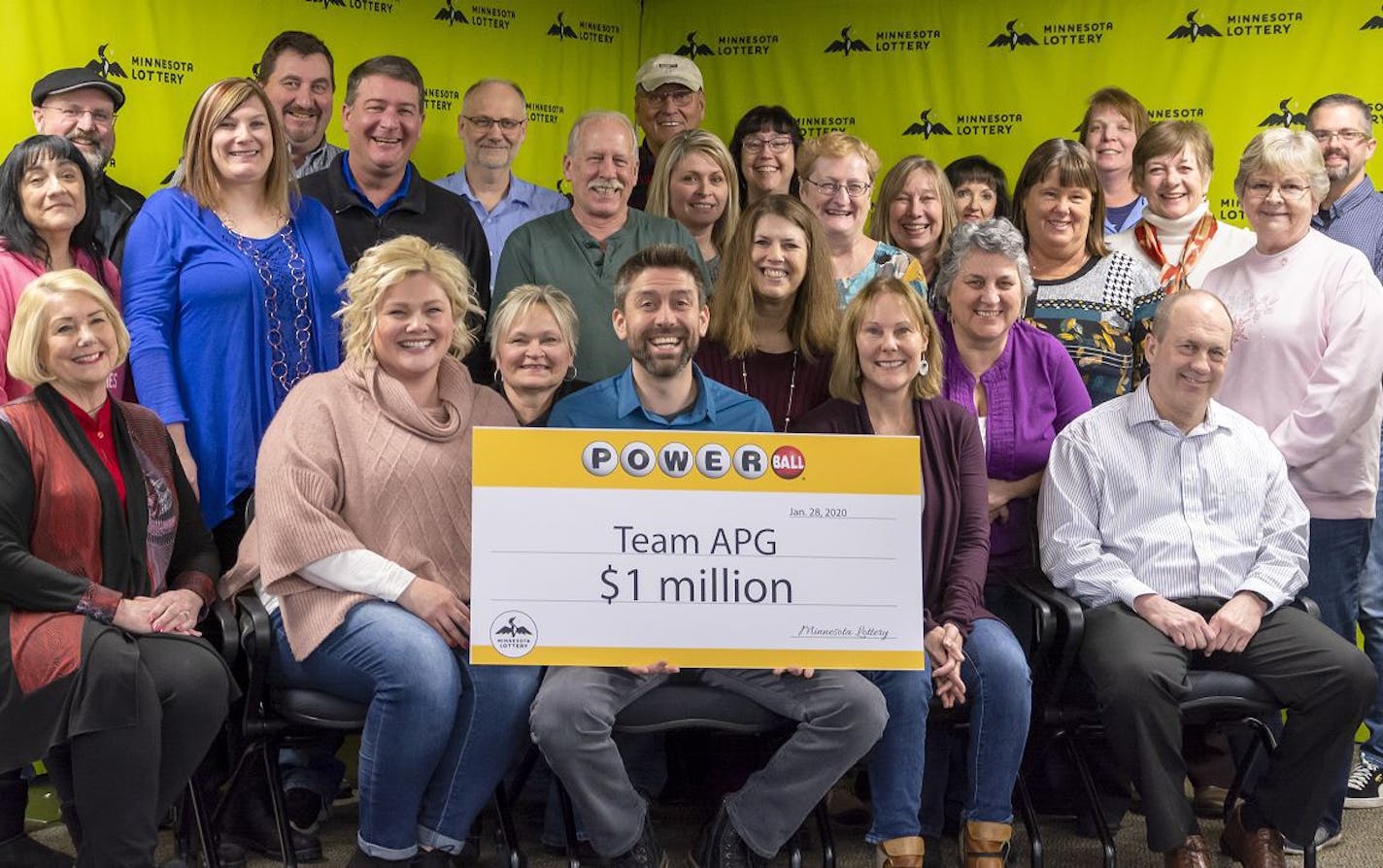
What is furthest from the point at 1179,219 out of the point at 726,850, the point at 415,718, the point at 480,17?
the point at 480,17

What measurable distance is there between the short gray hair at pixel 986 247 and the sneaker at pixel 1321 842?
5.47 feet

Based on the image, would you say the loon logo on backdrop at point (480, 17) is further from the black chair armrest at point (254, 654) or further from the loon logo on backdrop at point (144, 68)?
the black chair armrest at point (254, 654)

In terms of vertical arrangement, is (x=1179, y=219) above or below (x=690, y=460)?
above

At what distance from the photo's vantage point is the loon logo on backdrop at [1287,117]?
19.9ft

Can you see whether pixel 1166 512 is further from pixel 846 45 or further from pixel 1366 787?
pixel 846 45

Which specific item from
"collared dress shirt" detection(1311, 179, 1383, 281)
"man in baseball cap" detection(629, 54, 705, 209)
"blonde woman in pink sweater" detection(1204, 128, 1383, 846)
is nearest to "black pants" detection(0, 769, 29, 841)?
"man in baseball cap" detection(629, 54, 705, 209)

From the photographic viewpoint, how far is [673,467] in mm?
3539

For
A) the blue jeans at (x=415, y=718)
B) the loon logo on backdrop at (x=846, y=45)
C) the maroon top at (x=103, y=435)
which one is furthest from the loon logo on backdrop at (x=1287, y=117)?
the maroon top at (x=103, y=435)

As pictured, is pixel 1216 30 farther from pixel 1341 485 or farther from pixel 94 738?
Result: pixel 94 738

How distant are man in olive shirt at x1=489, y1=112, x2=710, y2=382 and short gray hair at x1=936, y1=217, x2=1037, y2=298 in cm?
74

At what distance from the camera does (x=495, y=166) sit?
211 inches

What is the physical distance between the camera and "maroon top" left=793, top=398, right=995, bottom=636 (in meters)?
3.83

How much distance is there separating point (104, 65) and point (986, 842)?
3852 mm

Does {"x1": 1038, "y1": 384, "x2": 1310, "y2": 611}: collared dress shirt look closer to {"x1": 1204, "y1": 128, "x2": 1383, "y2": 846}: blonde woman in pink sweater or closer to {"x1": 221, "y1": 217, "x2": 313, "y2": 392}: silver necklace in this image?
{"x1": 1204, "y1": 128, "x2": 1383, "y2": 846}: blonde woman in pink sweater
